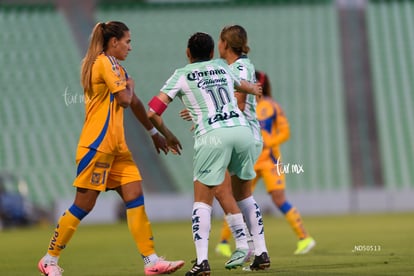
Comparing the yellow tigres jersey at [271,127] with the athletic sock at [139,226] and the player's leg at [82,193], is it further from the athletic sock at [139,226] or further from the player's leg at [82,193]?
the player's leg at [82,193]

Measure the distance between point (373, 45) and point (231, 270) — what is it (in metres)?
21.8

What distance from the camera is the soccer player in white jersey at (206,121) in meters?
7.00

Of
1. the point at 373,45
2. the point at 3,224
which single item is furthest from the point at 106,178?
the point at 373,45

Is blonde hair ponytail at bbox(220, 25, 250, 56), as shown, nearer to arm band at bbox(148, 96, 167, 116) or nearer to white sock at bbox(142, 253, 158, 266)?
arm band at bbox(148, 96, 167, 116)

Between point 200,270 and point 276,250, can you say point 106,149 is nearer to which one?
point 200,270

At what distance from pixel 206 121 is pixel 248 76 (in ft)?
2.51

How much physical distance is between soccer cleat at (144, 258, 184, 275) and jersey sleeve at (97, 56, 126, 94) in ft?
4.38

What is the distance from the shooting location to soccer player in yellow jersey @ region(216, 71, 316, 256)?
34.9ft

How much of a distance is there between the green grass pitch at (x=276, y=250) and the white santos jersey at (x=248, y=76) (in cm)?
122

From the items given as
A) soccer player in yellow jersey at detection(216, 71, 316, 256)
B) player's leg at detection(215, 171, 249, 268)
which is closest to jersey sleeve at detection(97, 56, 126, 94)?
player's leg at detection(215, 171, 249, 268)

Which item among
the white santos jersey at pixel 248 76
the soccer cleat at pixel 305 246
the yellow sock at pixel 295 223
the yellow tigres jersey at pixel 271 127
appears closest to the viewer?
the white santos jersey at pixel 248 76

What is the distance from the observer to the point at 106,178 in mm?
7207

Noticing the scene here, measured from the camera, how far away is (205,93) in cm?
710

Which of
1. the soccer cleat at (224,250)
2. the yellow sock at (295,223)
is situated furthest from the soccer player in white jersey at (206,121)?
the yellow sock at (295,223)
